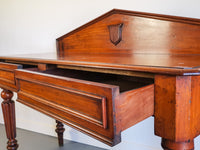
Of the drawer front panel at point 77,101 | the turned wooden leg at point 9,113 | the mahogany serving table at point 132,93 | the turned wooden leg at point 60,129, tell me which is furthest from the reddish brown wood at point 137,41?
the turned wooden leg at point 60,129

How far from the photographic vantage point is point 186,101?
1.51ft

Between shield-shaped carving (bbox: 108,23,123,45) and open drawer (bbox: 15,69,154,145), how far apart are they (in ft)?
1.69

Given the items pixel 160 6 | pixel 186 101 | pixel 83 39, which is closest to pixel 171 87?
pixel 186 101

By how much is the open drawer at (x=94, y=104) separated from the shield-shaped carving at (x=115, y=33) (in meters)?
0.52

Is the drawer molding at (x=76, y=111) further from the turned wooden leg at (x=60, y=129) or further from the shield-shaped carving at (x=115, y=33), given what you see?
the turned wooden leg at (x=60, y=129)

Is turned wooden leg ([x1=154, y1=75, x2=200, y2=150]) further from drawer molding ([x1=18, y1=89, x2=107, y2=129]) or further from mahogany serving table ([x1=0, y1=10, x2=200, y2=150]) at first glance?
drawer molding ([x1=18, y1=89, x2=107, y2=129])

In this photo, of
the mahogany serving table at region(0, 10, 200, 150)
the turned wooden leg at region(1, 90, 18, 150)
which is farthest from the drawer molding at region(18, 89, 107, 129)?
the turned wooden leg at region(1, 90, 18, 150)

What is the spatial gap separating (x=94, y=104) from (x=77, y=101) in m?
0.06

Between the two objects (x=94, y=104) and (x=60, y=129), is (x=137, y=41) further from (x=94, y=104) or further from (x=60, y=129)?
(x=60, y=129)

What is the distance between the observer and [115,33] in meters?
1.04

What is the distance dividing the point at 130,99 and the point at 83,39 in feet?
2.76

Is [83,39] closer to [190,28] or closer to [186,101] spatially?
[190,28]

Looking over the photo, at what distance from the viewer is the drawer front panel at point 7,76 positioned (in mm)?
883

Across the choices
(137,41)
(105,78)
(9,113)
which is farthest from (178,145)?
(9,113)
